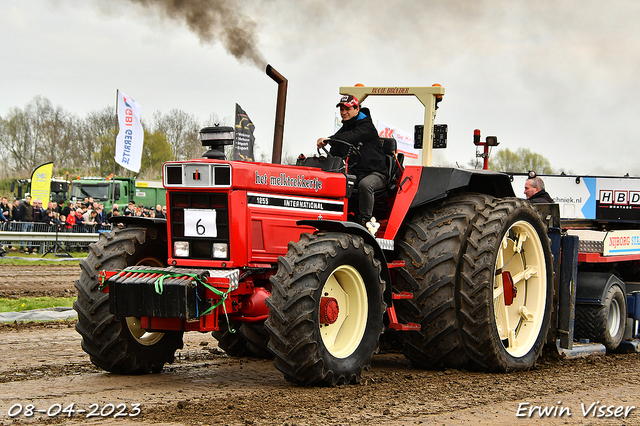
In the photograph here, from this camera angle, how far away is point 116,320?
639cm

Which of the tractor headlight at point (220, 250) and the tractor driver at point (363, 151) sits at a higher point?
the tractor driver at point (363, 151)

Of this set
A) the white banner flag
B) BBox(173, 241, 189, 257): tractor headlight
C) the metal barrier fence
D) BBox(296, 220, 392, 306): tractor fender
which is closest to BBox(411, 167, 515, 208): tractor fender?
BBox(296, 220, 392, 306): tractor fender

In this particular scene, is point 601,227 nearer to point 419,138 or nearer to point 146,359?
point 419,138

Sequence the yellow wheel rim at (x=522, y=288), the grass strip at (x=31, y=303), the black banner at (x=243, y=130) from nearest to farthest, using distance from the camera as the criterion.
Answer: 1. the yellow wheel rim at (x=522, y=288)
2. the grass strip at (x=31, y=303)
3. the black banner at (x=243, y=130)

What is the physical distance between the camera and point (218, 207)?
6383mm

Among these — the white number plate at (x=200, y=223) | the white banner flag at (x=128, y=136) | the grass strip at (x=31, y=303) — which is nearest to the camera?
the white number plate at (x=200, y=223)

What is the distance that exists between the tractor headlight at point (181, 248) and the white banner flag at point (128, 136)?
1799 centimetres

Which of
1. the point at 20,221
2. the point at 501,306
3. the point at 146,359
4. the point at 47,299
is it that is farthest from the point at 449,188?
the point at 20,221

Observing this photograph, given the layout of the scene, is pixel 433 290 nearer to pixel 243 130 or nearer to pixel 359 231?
pixel 359 231

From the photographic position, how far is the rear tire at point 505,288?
23.0ft

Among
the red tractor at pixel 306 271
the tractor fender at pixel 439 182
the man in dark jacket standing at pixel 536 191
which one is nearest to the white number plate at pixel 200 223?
the red tractor at pixel 306 271

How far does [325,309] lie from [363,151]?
2126 mm

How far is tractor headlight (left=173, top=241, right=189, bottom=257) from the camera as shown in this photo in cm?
654

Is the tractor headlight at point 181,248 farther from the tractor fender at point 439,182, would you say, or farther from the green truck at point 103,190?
the green truck at point 103,190
